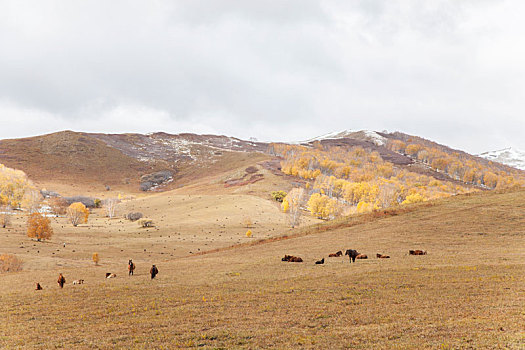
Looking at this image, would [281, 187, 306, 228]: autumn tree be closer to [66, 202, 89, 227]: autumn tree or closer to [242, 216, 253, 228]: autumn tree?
[242, 216, 253, 228]: autumn tree

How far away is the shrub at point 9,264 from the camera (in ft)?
147

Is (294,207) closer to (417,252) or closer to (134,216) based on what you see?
(134,216)

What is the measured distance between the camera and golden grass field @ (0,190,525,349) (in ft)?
46.9

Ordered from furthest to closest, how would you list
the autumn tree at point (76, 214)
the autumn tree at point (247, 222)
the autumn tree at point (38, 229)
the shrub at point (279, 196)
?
the shrub at point (279, 196), the autumn tree at point (247, 222), the autumn tree at point (76, 214), the autumn tree at point (38, 229)

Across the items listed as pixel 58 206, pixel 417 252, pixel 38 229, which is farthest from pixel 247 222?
pixel 58 206

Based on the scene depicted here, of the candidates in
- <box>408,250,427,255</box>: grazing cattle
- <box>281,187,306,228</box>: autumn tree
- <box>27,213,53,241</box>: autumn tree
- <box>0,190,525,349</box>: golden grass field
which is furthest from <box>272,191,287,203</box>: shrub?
<box>408,250,427,255</box>: grazing cattle

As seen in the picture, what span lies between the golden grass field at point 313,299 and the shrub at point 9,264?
3.98 feet

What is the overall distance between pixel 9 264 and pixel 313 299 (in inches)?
1779

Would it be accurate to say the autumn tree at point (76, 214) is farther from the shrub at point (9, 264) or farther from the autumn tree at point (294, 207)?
the autumn tree at point (294, 207)

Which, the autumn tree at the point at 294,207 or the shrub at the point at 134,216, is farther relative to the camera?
the shrub at the point at 134,216

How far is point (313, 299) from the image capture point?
20.6 metres

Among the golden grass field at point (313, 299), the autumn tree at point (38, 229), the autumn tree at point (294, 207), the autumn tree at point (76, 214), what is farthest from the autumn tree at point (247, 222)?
the autumn tree at point (38, 229)

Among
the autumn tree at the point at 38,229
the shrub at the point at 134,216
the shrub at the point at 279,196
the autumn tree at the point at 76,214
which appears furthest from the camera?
the shrub at the point at 279,196

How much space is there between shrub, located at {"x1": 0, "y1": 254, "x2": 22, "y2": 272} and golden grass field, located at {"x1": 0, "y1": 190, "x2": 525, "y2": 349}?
121cm
